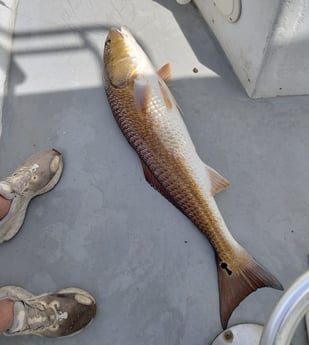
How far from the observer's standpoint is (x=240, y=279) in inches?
68.4

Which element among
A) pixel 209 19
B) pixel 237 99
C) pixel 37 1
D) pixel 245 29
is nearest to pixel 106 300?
pixel 237 99

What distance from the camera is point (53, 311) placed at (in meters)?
1.83

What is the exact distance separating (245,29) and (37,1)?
1.33 meters

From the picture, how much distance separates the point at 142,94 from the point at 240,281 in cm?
95

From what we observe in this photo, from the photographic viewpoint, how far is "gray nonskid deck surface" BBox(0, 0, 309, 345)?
74.0 inches

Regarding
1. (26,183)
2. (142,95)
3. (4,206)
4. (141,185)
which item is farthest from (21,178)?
(142,95)

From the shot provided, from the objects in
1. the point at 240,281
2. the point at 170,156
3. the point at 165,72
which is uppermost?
the point at 165,72

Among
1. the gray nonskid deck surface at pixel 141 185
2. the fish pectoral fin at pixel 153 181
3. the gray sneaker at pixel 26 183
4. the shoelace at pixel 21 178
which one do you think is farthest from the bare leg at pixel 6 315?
the fish pectoral fin at pixel 153 181

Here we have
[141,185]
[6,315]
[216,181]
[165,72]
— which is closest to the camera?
A: [6,315]

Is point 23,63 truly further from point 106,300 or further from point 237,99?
point 106,300

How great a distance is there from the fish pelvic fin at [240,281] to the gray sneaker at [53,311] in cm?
55

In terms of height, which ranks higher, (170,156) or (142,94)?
(142,94)

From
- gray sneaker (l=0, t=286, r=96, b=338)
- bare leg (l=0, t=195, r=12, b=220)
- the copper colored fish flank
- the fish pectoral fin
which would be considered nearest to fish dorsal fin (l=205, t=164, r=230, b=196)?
the copper colored fish flank

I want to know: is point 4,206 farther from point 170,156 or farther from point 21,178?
point 170,156
